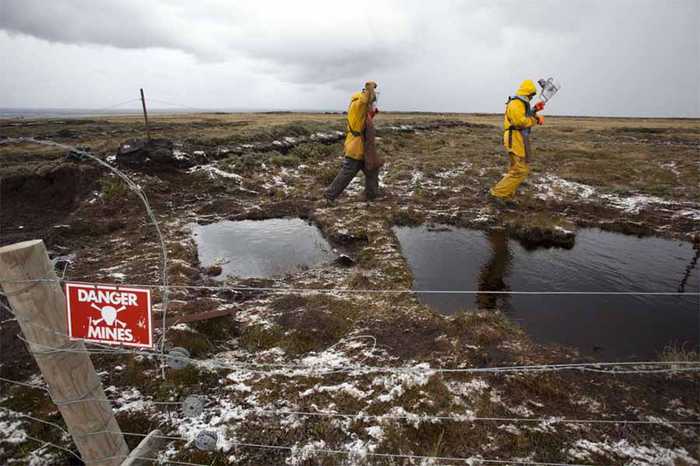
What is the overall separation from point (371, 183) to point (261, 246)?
16.1ft

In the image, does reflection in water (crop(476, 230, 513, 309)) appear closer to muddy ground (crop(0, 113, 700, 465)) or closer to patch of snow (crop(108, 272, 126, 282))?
muddy ground (crop(0, 113, 700, 465))

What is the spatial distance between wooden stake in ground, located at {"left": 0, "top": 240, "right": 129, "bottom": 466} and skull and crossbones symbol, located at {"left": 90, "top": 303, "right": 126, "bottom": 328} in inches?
10.2

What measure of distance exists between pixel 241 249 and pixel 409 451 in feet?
23.9

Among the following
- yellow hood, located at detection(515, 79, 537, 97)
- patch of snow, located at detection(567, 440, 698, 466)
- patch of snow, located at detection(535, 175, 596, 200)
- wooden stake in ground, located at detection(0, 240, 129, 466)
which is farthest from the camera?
patch of snow, located at detection(535, 175, 596, 200)

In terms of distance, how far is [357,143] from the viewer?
39.0ft

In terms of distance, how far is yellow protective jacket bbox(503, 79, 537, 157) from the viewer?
36.2 ft

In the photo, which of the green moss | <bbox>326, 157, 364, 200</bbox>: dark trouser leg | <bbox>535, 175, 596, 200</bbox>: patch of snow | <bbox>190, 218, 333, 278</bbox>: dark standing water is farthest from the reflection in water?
the green moss

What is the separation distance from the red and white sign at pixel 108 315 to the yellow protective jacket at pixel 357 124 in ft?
31.0

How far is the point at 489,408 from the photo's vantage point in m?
4.34

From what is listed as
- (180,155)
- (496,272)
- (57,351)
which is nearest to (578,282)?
(496,272)

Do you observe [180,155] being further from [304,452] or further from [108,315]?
[304,452]

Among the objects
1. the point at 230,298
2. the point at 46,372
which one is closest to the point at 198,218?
the point at 230,298

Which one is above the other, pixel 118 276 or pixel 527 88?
pixel 527 88

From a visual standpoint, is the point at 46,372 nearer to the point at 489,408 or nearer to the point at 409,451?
the point at 409,451
